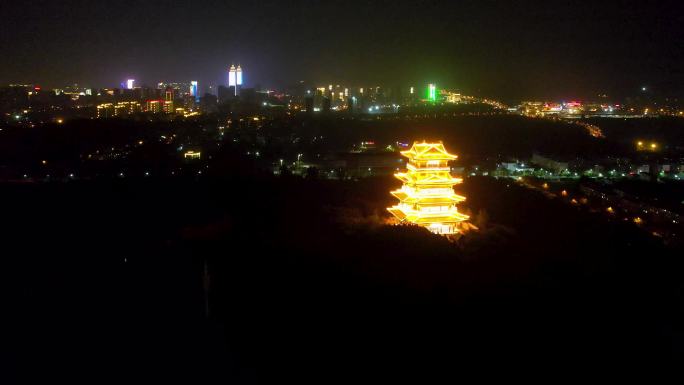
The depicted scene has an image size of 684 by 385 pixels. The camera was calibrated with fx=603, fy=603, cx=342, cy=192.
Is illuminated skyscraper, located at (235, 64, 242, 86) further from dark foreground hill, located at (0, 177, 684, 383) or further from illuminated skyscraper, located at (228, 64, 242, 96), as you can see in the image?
dark foreground hill, located at (0, 177, 684, 383)

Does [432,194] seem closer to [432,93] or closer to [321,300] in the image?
[321,300]

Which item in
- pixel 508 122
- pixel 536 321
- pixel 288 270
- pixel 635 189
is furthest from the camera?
pixel 508 122

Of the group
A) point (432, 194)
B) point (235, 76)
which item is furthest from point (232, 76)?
point (432, 194)

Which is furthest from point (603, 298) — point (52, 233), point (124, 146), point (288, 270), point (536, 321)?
point (124, 146)

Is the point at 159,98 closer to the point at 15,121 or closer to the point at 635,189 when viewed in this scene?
the point at 15,121

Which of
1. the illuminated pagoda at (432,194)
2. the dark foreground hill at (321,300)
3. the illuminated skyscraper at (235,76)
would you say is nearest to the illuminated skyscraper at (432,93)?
the illuminated skyscraper at (235,76)

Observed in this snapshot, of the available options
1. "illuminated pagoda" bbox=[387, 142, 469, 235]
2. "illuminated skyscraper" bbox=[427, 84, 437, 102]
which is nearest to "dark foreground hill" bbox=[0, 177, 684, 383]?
"illuminated pagoda" bbox=[387, 142, 469, 235]

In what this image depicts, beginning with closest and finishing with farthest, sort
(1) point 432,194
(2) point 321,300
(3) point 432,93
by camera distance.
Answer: (2) point 321,300, (1) point 432,194, (3) point 432,93

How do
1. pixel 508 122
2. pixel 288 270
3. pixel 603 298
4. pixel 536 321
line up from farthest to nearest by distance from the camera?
pixel 508 122
pixel 603 298
pixel 288 270
pixel 536 321
